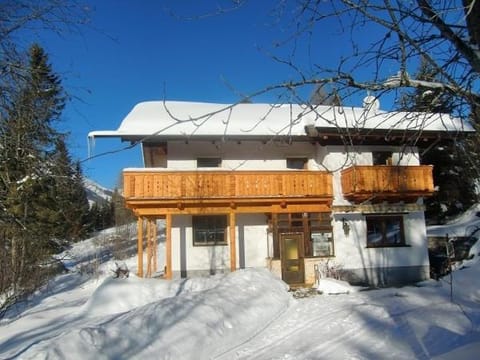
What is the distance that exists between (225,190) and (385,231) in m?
7.54

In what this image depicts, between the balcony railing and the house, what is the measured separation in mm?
39

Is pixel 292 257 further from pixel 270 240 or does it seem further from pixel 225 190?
pixel 225 190

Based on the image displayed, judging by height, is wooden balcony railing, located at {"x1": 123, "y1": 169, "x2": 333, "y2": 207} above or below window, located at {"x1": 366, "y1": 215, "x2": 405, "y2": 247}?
above

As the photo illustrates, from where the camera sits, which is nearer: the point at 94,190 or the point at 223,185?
the point at 94,190

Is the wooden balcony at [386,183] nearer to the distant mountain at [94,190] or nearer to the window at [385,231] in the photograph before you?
the window at [385,231]

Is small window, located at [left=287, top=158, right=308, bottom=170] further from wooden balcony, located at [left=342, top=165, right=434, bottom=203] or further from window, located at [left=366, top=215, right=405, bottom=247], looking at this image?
window, located at [left=366, top=215, right=405, bottom=247]

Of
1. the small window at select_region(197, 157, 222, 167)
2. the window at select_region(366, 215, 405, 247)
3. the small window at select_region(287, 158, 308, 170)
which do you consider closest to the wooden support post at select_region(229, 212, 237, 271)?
the small window at select_region(197, 157, 222, 167)

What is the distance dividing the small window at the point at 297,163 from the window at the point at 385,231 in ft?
11.7

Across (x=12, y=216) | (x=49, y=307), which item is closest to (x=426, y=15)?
(x=12, y=216)

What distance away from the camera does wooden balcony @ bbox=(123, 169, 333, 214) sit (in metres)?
16.6

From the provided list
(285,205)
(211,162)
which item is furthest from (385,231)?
(211,162)

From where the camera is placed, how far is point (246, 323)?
9570 millimetres

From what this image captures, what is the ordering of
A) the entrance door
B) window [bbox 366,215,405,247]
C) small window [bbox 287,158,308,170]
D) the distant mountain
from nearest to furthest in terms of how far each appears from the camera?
the distant mountain → the entrance door → window [bbox 366,215,405,247] → small window [bbox 287,158,308,170]

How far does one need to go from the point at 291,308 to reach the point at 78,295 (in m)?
8.96
